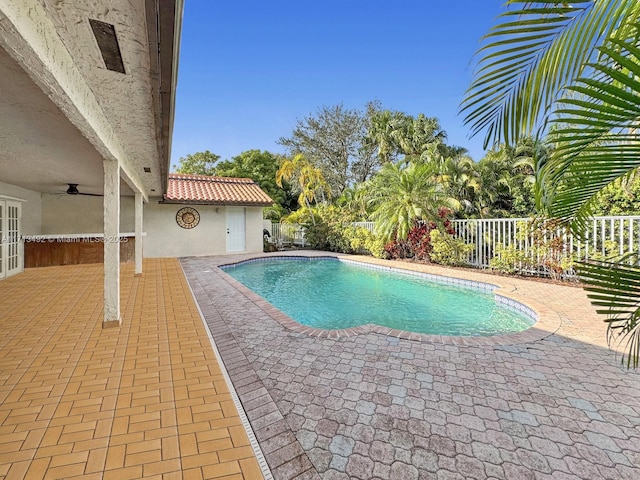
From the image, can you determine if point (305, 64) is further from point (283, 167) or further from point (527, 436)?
point (527, 436)

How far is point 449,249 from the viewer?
11922mm

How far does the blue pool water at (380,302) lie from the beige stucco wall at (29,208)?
733 cm

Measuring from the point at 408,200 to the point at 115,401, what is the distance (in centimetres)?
1197

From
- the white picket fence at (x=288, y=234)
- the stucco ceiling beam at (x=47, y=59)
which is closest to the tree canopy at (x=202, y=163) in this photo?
the white picket fence at (x=288, y=234)

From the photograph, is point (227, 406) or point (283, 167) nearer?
point (227, 406)

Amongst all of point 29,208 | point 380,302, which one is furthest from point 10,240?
point 380,302

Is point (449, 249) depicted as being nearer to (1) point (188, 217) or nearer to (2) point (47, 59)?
(2) point (47, 59)

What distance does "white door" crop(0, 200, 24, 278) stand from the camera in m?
8.73

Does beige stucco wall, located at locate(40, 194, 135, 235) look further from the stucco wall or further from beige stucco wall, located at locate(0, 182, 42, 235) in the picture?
the stucco wall

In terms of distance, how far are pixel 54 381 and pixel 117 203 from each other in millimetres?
2835

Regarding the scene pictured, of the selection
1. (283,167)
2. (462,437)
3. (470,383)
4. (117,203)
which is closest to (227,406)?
(462,437)

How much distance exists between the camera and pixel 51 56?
2.34 metres

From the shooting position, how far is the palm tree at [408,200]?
42.2 feet

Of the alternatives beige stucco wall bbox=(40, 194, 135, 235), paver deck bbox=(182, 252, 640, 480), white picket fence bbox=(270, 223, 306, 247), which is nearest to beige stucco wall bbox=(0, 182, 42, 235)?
beige stucco wall bbox=(40, 194, 135, 235)
